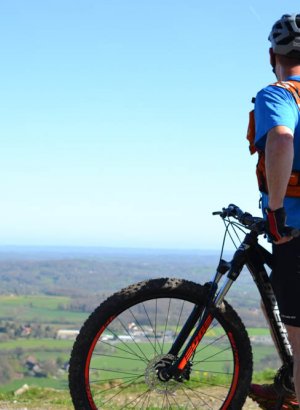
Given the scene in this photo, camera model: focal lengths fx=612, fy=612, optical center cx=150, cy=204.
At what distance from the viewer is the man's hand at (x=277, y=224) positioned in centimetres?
384

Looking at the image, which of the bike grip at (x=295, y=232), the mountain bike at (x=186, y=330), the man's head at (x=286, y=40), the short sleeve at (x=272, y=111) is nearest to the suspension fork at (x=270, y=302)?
the mountain bike at (x=186, y=330)

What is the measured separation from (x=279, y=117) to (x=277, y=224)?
672 millimetres

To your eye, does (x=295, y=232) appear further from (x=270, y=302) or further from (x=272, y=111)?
(x=270, y=302)

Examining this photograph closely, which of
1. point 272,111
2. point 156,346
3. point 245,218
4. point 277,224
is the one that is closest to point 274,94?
point 272,111

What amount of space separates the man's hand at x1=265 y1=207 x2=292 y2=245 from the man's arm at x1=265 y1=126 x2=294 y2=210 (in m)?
0.04

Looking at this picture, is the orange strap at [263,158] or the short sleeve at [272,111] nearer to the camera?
the short sleeve at [272,111]

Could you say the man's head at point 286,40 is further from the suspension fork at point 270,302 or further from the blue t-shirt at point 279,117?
the suspension fork at point 270,302

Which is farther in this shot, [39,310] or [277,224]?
[39,310]

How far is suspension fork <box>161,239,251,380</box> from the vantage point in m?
4.54

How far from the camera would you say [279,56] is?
427 cm

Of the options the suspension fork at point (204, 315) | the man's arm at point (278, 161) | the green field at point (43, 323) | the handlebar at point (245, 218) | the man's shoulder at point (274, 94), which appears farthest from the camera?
the green field at point (43, 323)

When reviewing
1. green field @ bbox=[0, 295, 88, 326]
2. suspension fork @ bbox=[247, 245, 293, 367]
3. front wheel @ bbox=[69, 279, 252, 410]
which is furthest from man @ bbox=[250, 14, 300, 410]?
green field @ bbox=[0, 295, 88, 326]

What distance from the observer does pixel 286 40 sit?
13.7ft

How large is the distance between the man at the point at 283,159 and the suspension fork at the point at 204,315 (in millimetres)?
400
